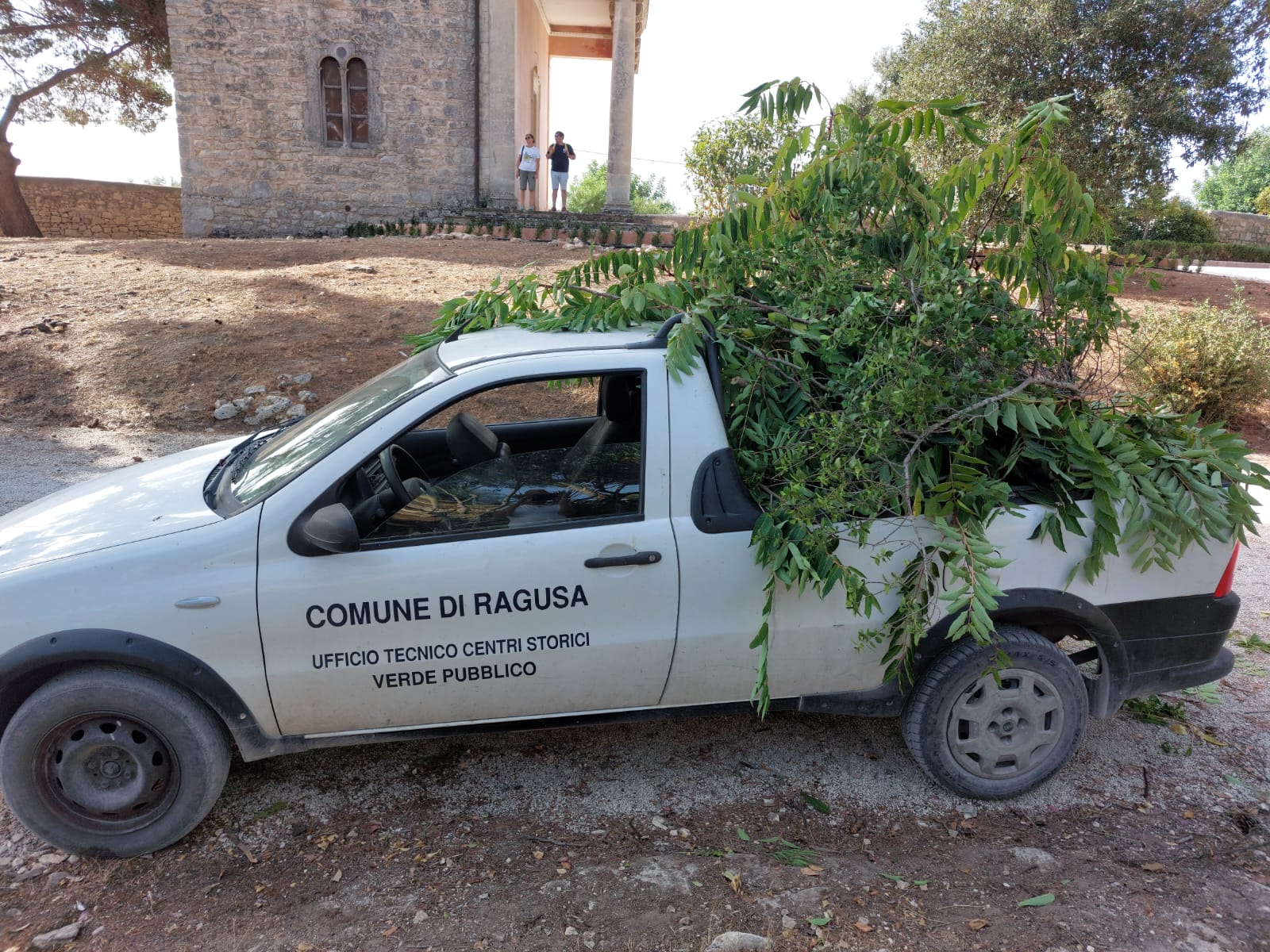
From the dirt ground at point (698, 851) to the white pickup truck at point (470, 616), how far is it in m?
0.23

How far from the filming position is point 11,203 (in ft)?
77.6

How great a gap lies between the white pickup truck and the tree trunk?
25.9m

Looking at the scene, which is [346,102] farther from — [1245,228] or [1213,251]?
[1245,228]

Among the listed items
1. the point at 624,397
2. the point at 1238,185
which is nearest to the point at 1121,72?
the point at 624,397

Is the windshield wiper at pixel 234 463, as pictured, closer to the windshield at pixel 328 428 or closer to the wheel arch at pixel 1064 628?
the windshield at pixel 328 428

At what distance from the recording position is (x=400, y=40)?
18781 millimetres

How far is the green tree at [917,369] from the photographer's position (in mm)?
2947

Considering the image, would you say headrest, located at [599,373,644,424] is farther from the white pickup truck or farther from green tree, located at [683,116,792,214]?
green tree, located at [683,116,792,214]

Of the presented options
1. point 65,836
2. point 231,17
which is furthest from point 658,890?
point 231,17

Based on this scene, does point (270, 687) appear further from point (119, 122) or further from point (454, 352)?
point (119, 122)

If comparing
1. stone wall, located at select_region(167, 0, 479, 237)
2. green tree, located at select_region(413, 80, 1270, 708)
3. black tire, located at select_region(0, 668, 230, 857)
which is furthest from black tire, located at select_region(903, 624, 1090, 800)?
stone wall, located at select_region(167, 0, 479, 237)

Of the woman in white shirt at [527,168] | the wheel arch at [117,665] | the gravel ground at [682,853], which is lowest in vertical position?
the gravel ground at [682,853]

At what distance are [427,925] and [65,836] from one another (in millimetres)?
1281

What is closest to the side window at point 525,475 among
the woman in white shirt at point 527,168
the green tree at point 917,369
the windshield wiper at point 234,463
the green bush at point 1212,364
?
the green tree at point 917,369
